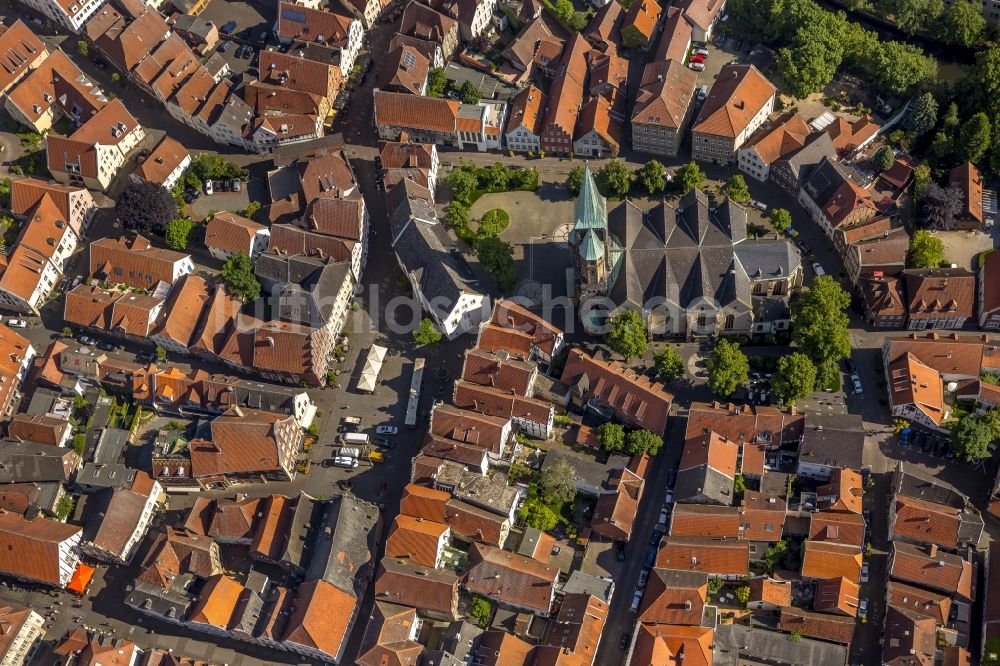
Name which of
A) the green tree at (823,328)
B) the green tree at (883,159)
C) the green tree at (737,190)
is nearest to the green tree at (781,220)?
the green tree at (737,190)

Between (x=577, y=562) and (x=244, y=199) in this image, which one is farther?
(x=244, y=199)

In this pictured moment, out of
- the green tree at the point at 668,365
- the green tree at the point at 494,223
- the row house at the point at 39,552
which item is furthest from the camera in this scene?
the green tree at the point at 494,223

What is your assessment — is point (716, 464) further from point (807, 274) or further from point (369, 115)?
point (369, 115)

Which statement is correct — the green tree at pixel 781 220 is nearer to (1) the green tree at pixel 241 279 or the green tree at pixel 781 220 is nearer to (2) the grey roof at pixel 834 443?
(2) the grey roof at pixel 834 443

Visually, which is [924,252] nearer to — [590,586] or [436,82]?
[590,586]

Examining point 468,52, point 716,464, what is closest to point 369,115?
point 468,52

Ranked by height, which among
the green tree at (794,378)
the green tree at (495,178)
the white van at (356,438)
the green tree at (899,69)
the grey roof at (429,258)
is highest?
the green tree at (899,69)
